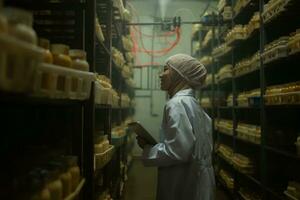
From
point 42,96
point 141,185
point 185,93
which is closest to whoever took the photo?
point 42,96

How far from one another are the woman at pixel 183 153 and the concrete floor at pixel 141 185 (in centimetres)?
287

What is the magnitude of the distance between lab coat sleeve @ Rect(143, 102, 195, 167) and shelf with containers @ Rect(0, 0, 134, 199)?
430 millimetres

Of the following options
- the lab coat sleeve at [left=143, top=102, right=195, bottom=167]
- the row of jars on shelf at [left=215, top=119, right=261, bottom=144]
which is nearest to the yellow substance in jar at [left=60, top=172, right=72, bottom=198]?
the lab coat sleeve at [left=143, top=102, right=195, bottom=167]

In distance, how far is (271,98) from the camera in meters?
3.44

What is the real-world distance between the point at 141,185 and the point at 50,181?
16.4 ft

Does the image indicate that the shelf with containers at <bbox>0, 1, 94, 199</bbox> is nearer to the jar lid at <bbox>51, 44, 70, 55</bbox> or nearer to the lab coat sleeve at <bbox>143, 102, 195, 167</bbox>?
the jar lid at <bbox>51, 44, 70, 55</bbox>

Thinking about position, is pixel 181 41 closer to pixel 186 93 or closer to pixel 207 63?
pixel 207 63

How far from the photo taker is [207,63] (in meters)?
7.18

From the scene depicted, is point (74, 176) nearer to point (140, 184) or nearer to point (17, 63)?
point (17, 63)

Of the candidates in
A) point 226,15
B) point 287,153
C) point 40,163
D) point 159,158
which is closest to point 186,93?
point 159,158

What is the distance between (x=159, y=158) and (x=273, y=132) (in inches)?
65.5

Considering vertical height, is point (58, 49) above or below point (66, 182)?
above

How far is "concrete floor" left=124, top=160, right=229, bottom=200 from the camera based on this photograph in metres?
5.55

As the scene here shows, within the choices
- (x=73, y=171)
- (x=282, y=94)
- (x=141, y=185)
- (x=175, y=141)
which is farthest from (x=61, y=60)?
(x=141, y=185)
